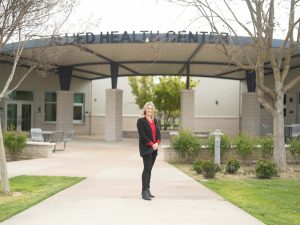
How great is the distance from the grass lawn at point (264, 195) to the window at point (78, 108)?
76.1 ft

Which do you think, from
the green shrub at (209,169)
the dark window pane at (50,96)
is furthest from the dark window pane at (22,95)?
the green shrub at (209,169)

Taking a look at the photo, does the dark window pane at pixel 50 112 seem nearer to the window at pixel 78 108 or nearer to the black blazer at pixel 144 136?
the window at pixel 78 108

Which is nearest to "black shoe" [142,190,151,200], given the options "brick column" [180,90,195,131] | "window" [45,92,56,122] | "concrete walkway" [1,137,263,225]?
"concrete walkway" [1,137,263,225]

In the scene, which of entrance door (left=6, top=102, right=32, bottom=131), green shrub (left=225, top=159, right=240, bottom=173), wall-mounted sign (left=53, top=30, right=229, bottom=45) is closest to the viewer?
green shrub (left=225, top=159, right=240, bottom=173)

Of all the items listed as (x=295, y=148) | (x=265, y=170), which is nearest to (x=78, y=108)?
(x=295, y=148)

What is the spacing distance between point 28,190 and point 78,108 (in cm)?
2615

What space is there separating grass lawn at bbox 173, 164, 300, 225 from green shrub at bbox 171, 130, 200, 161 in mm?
2251

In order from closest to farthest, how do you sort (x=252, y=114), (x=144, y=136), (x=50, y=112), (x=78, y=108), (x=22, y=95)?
(x=144, y=136)
(x=252, y=114)
(x=22, y=95)
(x=50, y=112)
(x=78, y=108)

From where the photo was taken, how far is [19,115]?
101 ft

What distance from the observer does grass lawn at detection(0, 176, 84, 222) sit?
743 cm

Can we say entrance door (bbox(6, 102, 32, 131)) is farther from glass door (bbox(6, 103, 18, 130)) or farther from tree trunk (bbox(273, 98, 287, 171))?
tree trunk (bbox(273, 98, 287, 171))

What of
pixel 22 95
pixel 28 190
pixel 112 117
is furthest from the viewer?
pixel 22 95

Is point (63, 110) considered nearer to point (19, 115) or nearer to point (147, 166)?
point (19, 115)

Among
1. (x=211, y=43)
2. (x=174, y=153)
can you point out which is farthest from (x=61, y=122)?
(x=174, y=153)
